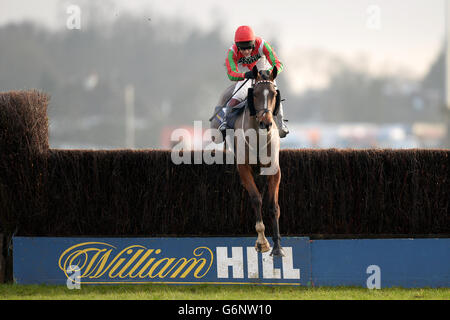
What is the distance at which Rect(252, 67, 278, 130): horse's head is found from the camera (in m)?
7.65

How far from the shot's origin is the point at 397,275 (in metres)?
9.46

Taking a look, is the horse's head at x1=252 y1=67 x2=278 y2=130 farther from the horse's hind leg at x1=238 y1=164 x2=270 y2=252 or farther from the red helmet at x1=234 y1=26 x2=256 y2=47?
the horse's hind leg at x1=238 y1=164 x2=270 y2=252

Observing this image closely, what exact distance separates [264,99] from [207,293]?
9.51 ft

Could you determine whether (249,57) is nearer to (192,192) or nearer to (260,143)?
(260,143)

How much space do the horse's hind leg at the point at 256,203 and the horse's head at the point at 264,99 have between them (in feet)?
3.54

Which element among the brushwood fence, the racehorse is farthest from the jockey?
the brushwood fence

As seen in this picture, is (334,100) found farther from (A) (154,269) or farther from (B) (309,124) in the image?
(A) (154,269)

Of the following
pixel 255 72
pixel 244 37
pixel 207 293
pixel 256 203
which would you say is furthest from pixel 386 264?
pixel 244 37

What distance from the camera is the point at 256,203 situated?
27.7ft

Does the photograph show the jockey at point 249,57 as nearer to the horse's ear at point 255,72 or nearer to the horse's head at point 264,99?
the horse's ear at point 255,72

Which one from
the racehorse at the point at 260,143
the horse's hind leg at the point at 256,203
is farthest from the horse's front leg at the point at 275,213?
the horse's hind leg at the point at 256,203

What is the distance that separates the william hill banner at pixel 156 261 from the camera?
9469 millimetres

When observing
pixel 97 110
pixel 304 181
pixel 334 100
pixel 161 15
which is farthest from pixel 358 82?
pixel 304 181

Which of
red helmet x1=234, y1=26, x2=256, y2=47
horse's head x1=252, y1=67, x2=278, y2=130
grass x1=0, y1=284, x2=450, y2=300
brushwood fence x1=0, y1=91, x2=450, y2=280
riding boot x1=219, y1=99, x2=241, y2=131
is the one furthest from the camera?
brushwood fence x1=0, y1=91, x2=450, y2=280
